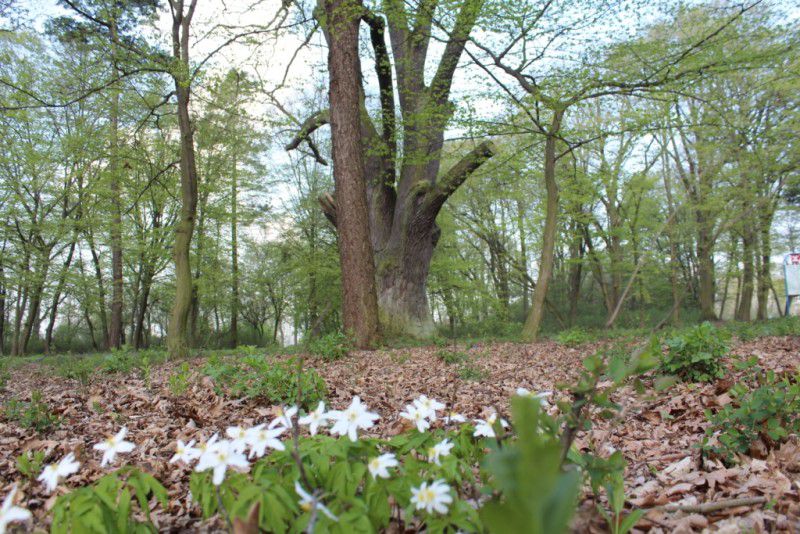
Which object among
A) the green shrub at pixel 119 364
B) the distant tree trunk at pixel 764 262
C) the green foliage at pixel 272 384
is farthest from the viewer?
the distant tree trunk at pixel 764 262

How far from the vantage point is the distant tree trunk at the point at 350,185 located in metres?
7.45

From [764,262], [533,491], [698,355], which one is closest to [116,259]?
[698,355]

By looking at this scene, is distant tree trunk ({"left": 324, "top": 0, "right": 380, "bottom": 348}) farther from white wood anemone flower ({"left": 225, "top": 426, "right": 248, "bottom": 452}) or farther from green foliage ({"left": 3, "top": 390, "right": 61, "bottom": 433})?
white wood anemone flower ({"left": 225, "top": 426, "right": 248, "bottom": 452})

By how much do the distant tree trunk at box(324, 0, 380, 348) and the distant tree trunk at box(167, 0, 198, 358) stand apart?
2.53 metres

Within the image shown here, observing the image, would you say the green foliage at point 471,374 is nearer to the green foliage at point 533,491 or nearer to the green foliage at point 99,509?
the green foliage at point 99,509

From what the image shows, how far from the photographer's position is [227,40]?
856 cm

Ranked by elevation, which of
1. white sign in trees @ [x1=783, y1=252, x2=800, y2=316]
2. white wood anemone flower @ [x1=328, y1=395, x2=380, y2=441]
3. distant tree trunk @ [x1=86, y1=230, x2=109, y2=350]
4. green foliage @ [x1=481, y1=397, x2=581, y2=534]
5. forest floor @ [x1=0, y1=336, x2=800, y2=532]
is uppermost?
distant tree trunk @ [x1=86, y1=230, x2=109, y2=350]

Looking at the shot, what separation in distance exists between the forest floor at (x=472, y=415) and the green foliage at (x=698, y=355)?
12 centimetres

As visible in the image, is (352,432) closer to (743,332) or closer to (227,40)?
(743,332)

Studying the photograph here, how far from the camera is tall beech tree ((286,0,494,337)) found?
10.1 metres

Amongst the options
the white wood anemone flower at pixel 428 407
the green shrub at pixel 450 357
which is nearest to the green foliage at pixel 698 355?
the green shrub at pixel 450 357

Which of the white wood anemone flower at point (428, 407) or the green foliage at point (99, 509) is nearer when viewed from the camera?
the green foliage at point (99, 509)

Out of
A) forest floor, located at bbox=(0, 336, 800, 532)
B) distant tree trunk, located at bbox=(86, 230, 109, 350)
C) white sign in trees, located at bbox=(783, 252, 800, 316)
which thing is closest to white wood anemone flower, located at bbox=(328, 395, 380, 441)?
forest floor, located at bbox=(0, 336, 800, 532)

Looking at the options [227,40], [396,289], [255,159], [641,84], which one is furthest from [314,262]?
[641,84]
